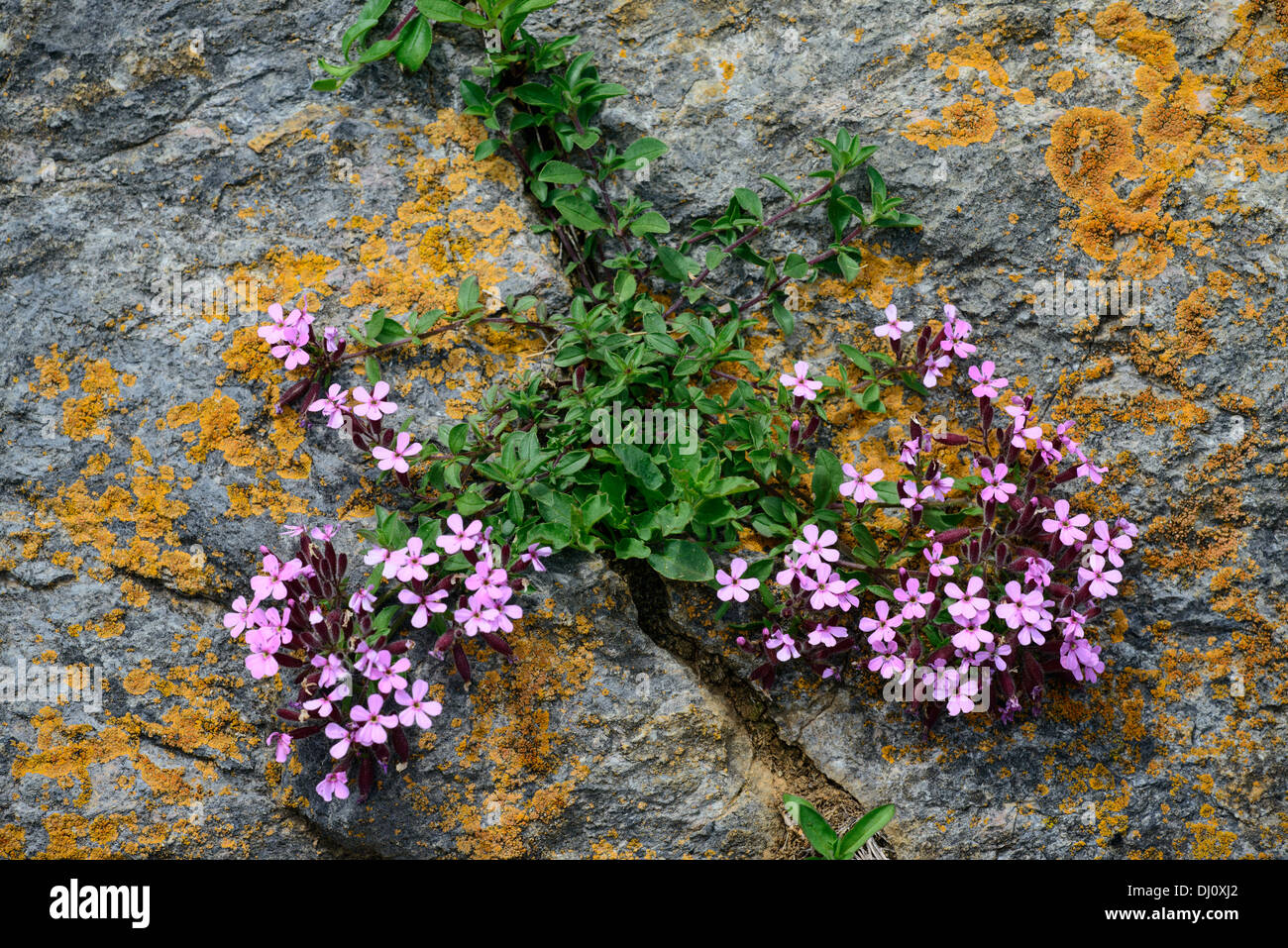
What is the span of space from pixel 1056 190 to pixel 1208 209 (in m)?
0.52

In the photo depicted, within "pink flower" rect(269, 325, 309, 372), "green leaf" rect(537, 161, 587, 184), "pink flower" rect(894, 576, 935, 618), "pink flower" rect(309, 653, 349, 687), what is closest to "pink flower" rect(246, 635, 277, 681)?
"pink flower" rect(309, 653, 349, 687)

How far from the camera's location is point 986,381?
122 inches

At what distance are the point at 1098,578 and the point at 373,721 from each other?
2344mm

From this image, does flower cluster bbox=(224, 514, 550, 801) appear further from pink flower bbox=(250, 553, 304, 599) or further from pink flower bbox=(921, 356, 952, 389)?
pink flower bbox=(921, 356, 952, 389)

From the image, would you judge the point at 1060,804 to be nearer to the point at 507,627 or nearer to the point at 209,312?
the point at 507,627

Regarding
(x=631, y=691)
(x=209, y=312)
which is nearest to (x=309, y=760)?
(x=631, y=691)

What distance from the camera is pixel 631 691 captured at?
2984 mm

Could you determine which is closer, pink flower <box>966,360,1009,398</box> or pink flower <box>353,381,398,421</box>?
pink flower <box>353,381,398,421</box>

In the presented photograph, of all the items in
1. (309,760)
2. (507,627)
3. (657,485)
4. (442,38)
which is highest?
(442,38)

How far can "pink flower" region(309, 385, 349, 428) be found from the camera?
2.97 meters

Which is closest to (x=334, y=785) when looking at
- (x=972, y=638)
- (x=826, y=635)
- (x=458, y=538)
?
(x=458, y=538)

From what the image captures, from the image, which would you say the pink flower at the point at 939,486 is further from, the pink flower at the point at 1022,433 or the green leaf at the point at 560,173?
the green leaf at the point at 560,173

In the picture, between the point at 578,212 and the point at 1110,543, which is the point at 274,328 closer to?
the point at 578,212

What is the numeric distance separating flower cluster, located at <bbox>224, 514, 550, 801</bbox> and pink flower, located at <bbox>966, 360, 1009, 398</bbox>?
159 cm
